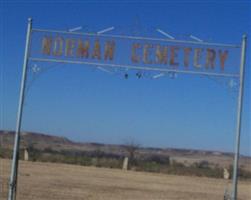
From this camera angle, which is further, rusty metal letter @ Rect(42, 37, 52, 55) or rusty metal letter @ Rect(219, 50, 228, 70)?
rusty metal letter @ Rect(42, 37, 52, 55)

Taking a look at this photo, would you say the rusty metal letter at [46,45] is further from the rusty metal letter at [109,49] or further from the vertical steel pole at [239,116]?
the vertical steel pole at [239,116]

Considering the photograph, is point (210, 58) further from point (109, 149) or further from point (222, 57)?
point (109, 149)

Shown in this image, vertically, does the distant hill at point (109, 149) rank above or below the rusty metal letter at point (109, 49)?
below

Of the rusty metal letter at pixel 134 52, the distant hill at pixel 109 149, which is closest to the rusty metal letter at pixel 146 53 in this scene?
the rusty metal letter at pixel 134 52

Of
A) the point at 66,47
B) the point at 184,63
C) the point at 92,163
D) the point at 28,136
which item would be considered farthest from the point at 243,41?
the point at 28,136

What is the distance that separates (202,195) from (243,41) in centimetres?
1141

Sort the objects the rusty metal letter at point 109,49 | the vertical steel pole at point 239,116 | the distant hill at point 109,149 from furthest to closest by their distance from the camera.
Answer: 1. the distant hill at point 109,149
2. the rusty metal letter at point 109,49
3. the vertical steel pole at point 239,116

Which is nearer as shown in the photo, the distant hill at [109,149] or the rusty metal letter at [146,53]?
the rusty metal letter at [146,53]

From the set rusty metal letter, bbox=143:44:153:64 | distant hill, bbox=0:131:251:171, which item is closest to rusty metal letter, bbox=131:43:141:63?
rusty metal letter, bbox=143:44:153:64

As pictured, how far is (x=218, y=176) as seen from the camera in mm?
39594

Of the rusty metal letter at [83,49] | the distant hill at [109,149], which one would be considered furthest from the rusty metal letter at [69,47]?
the distant hill at [109,149]

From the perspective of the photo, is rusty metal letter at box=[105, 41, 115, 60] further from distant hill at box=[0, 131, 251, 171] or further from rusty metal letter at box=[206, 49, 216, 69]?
distant hill at box=[0, 131, 251, 171]

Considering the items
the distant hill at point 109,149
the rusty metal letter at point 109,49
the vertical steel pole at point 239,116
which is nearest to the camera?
the vertical steel pole at point 239,116

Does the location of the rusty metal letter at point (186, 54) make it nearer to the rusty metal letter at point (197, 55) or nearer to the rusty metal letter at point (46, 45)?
the rusty metal letter at point (197, 55)
